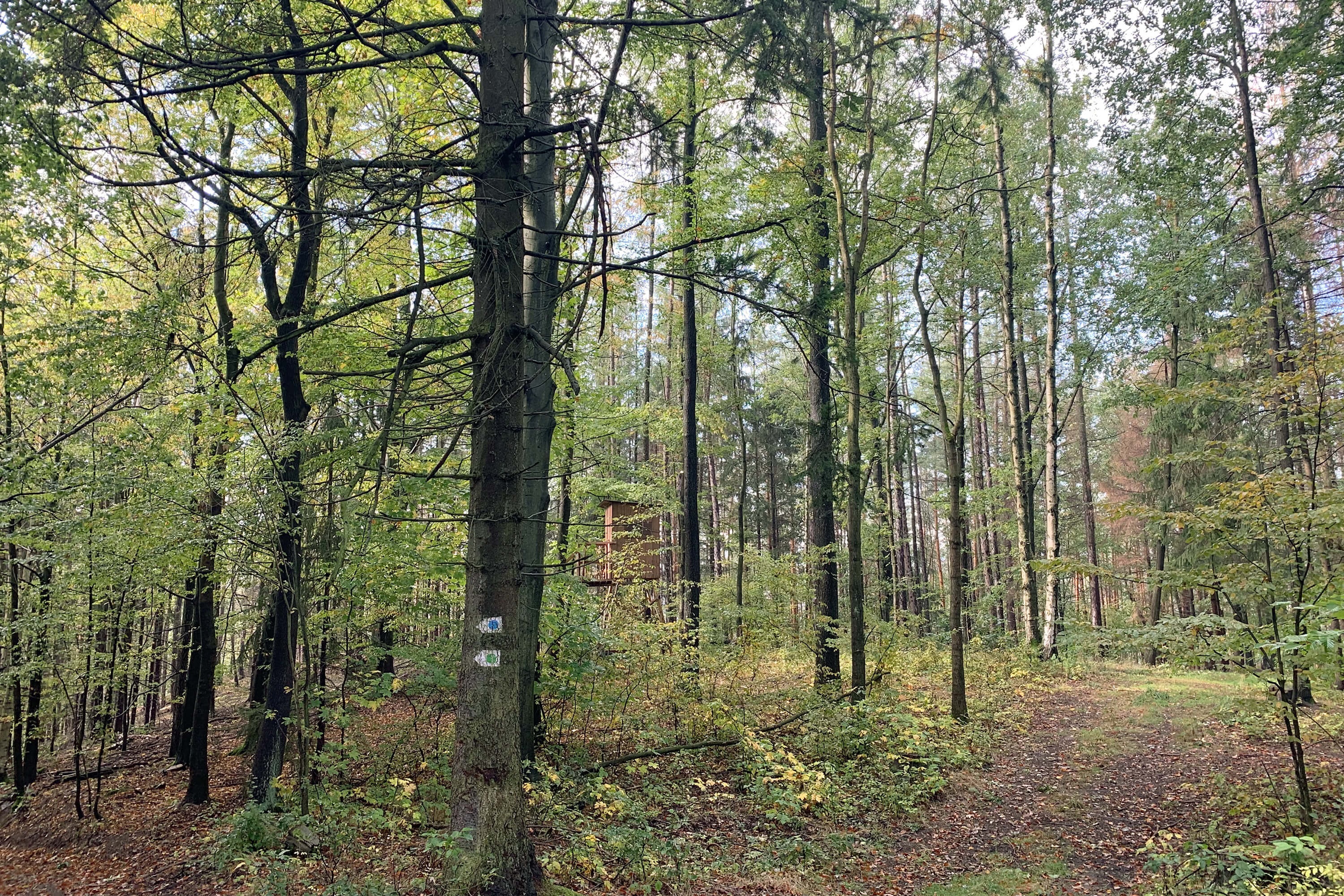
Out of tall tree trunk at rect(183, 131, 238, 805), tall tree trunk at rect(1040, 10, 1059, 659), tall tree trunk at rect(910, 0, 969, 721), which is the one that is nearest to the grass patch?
tall tree trunk at rect(910, 0, 969, 721)

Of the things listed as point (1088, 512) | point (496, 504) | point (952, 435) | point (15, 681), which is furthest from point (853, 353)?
point (1088, 512)

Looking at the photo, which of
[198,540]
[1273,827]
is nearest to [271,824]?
[198,540]

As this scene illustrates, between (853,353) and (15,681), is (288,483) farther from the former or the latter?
(15,681)

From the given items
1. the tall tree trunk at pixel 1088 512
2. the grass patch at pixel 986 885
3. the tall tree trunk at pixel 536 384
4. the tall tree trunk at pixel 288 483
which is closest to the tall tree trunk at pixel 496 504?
the tall tree trunk at pixel 536 384

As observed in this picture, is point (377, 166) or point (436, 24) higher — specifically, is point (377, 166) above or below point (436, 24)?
below

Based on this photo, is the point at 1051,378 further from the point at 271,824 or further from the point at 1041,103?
the point at 271,824

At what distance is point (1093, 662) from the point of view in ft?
53.9

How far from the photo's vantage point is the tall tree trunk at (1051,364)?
15281 millimetres

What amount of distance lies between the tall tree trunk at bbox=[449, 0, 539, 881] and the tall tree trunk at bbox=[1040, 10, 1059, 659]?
13919mm

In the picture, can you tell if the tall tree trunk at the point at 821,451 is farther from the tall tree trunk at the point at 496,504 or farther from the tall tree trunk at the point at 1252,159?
the tall tree trunk at the point at 1252,159

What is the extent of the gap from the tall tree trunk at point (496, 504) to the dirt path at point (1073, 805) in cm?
353

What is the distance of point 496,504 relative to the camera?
3.93 meters

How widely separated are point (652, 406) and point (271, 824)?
35.6 feet

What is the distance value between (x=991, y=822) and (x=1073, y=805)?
3.49ft
